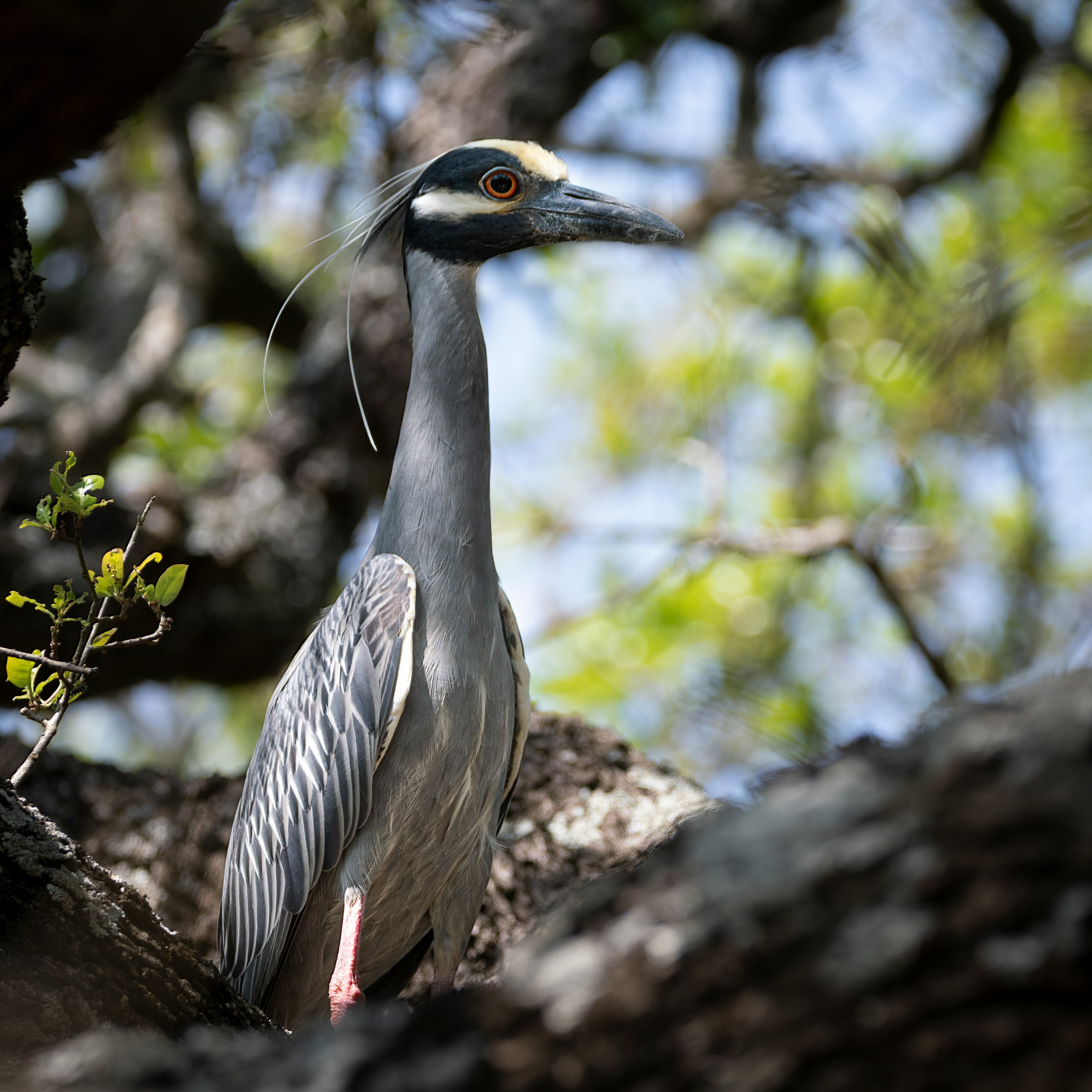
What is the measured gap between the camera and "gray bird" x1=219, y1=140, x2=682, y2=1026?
2.68 metres

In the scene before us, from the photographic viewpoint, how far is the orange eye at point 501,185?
3068 mm

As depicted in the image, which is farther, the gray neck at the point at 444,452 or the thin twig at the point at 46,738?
the gray neck at the point at 444,452

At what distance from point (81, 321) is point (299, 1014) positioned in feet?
18.8

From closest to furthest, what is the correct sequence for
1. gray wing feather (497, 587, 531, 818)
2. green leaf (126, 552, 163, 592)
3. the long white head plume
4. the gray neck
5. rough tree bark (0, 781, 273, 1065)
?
rough tree bark (0, 781, 273, 1065) → green leaf (126, 552, 163, 592) → the gray neck → gray wing feather (497, 587, 531, 818) → the long white head plume

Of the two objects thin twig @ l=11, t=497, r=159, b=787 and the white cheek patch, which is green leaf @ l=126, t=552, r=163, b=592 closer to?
thin twig @ l=11, t=497, r=159, b=787

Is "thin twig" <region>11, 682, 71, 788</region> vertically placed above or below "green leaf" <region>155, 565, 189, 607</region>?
below

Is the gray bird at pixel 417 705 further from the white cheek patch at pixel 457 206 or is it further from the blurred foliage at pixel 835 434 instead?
the blurred foliage at pixel 835 434

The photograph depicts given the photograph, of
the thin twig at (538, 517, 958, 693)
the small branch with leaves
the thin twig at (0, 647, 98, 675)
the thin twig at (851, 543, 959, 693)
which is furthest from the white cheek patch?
the thin twig at (851, 543, 959, 693)

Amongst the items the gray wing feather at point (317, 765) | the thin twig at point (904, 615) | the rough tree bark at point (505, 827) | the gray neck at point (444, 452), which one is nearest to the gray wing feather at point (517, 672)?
the gray neck at point (444, 452)

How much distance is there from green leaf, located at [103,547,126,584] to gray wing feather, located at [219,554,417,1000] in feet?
2.45

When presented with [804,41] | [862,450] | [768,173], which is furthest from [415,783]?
[862,450]

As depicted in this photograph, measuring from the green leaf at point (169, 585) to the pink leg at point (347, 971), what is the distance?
3.31ft

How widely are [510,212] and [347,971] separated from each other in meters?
2.20

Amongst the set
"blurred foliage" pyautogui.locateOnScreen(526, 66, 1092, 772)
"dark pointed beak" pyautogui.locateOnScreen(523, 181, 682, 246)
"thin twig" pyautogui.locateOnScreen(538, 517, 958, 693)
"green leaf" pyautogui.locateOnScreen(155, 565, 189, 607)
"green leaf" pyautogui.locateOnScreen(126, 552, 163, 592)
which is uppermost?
"dark pointed beak" pyautogui.locateOnScreen(523, 181, 682, 246)
